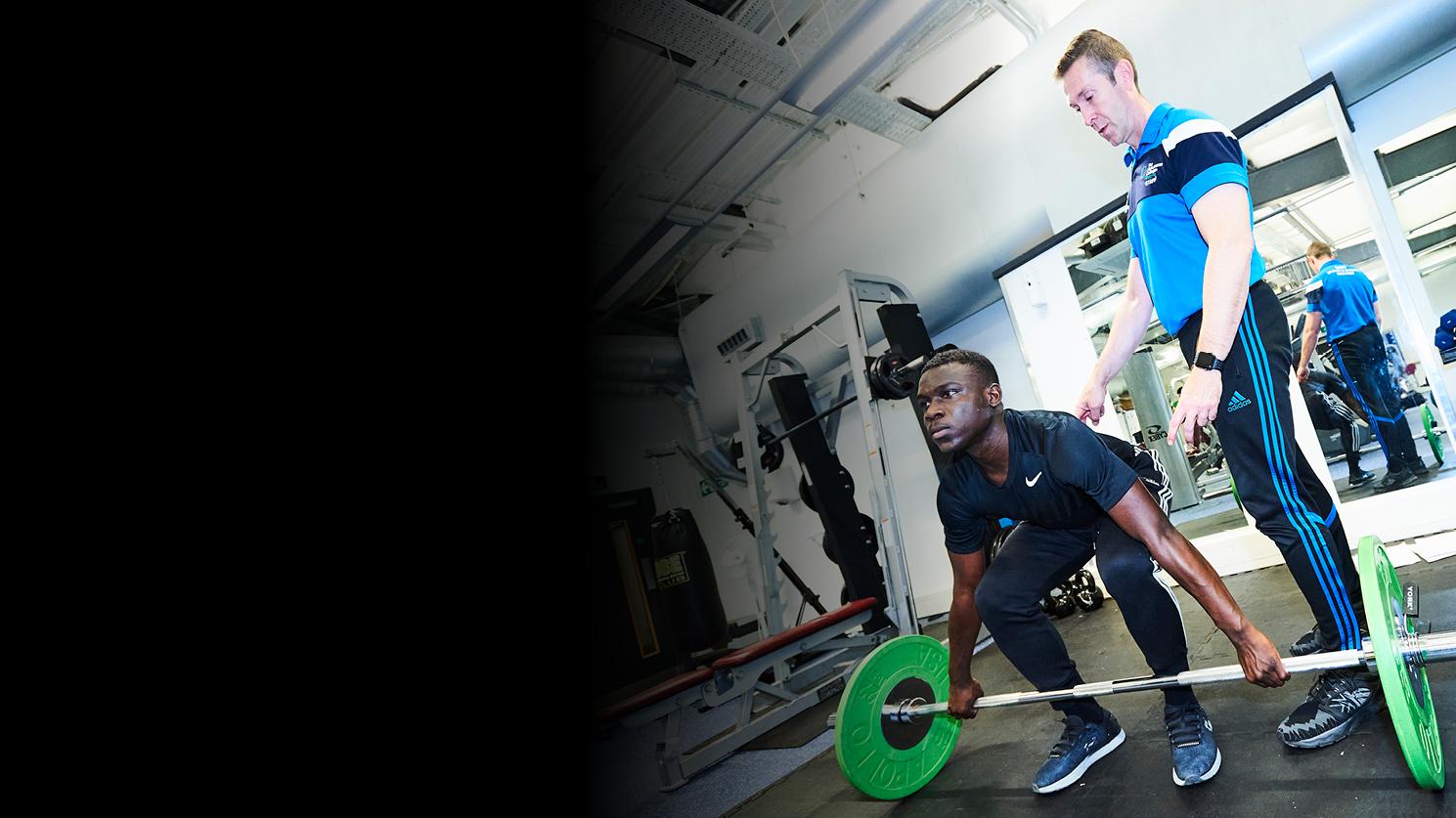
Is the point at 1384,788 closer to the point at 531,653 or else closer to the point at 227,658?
the point at 227,658

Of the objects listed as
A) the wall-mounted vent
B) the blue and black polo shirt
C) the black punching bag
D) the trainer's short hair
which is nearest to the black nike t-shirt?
the blue and black polo shirt

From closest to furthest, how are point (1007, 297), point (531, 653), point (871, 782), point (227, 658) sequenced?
1. point (871, 782)
2. point (227, 658)
3. point (1007, 297)
4. point (531, 653)

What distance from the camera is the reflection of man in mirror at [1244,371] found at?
1.25m

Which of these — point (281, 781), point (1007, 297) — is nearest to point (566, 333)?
point (1007, 297)

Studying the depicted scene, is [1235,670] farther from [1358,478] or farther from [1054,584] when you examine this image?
[1358,478]

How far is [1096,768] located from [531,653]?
3.13 metres

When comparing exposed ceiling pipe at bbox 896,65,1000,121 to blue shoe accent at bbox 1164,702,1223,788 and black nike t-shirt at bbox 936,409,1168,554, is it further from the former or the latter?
blue shoe accent at bbox 1164,702,1223,788

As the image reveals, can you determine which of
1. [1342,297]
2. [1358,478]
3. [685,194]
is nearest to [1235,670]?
[1342,297]

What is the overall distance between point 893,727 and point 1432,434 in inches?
99.4

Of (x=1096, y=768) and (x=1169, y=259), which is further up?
(x=1169, y=259)

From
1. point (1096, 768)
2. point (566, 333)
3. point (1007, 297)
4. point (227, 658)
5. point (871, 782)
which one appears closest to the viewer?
point (1096, 768)

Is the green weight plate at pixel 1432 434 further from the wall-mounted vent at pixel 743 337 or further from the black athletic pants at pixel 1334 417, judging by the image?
the wall-mounted vent at pixel 743 337

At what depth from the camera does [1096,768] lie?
153cm

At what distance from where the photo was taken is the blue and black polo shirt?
51.6 inches
